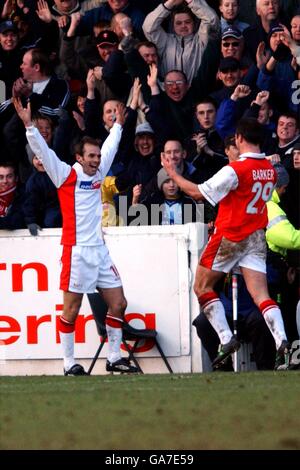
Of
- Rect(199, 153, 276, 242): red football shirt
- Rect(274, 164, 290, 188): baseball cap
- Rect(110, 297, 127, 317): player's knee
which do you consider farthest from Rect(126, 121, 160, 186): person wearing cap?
Rect(199, 153, 276, 242): red football shirt

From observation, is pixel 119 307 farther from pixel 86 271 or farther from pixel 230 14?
pixel 230 14

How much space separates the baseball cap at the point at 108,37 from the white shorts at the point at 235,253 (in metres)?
4.91

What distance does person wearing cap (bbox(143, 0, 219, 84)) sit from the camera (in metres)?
16.2

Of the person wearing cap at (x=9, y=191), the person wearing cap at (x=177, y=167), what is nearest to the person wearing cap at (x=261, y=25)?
the person wearing cap at (x=177, y=167)

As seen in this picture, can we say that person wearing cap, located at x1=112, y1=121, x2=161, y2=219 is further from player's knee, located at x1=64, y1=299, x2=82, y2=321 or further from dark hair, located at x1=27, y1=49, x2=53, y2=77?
player's knee, located at x1=64, y1=299, x2=82, y2=321

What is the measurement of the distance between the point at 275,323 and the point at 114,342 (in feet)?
5.95

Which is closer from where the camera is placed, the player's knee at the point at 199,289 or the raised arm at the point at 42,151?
the player's knee at the point at 199,289

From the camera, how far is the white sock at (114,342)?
13500 millimetres

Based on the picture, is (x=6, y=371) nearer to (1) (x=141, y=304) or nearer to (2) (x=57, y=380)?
(1) (x=141, y=304)

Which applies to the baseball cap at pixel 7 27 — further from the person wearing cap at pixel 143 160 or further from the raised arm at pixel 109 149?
the raised arm at pixel 109 149

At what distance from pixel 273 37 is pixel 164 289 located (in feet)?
10.2

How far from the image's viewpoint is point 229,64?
51.4ft

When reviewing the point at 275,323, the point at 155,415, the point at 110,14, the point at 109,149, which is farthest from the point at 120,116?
the point at 155,415

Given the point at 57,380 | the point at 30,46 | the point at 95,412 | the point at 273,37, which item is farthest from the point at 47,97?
the point at 95,412
